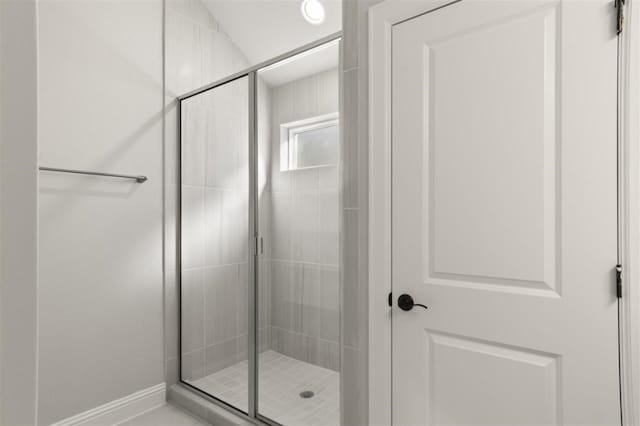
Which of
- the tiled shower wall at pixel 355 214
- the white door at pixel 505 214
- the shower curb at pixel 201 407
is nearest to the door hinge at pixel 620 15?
the white door at pixel 505 214

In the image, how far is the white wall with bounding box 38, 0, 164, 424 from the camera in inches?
69.5

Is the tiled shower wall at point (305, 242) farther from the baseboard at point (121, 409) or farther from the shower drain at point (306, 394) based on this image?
the baseboard at point (121, 409)

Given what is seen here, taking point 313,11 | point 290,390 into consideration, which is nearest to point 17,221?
point 290,390

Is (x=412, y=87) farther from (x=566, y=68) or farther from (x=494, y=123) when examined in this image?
(x=566, y=68)

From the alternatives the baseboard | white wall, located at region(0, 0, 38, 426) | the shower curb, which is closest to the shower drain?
the shower curb

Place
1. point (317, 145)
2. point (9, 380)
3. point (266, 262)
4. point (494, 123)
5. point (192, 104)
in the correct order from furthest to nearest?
point (192, 104), point (266, 262), point (317, 145), point (494, 123), point (9, 380)

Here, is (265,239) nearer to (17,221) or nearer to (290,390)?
(290,390)

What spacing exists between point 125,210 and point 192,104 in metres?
0.77

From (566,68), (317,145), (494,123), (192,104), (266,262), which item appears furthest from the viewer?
(192,104)

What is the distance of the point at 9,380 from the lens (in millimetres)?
230

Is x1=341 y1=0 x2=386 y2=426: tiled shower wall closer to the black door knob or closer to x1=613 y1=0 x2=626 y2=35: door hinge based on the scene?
the black door knob

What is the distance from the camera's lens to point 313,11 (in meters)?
1.78

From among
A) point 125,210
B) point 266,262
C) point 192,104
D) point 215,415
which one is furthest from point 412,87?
point 215,415

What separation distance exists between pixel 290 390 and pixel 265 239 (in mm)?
759
